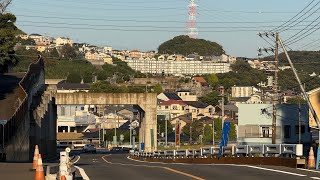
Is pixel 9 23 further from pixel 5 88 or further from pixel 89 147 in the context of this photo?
pixel 89 147

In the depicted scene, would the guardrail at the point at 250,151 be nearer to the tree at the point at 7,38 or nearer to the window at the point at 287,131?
the tree at the point at 7,38

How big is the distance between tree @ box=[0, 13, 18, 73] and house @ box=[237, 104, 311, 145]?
35991 mm

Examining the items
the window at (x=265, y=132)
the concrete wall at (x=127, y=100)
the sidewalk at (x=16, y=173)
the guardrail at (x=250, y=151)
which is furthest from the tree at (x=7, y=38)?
the sidewalk at (x=16, y=173)

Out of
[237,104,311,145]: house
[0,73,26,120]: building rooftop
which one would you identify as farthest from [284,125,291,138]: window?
[0,73,26,120]: building rooftop

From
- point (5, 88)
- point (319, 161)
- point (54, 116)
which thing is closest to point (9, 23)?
point (5, 88)

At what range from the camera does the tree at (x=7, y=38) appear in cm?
7388

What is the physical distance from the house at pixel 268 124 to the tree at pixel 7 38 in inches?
1417

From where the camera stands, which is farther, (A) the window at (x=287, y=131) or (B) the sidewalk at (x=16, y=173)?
(A) the window at (x=287, y=131)

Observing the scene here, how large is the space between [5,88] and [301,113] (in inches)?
1750

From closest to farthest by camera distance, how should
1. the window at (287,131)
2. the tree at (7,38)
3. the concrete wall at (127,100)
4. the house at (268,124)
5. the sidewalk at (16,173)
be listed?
the sidewalk at (16,173)
the tree at (7,38)
the concrete wall at (127,100)
the house at (268,124)
the window at (287,131)

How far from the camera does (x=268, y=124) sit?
112750 mm

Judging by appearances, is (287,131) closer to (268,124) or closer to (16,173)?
(268,124)

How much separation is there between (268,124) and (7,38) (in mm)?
47717

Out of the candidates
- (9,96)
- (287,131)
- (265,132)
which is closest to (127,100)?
(265,132)
